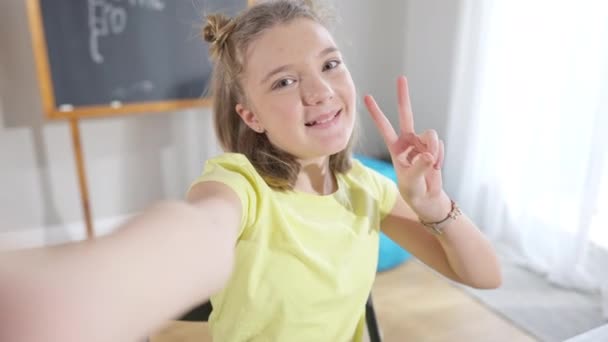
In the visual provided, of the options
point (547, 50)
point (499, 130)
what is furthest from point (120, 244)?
point (499, 130)

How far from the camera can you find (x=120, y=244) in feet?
1.11

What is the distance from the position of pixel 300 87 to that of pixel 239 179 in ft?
0.63

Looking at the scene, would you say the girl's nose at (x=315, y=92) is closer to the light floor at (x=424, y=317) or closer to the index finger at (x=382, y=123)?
the index finger at (x=382, y=123)

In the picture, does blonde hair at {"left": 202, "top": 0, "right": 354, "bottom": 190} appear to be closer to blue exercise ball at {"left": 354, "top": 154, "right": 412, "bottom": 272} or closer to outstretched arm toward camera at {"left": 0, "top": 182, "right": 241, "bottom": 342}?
outstretched arm toward camera at {"left": 0, "top": 182, "right": 241, "bottom": 342}

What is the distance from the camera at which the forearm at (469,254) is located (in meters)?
0.83

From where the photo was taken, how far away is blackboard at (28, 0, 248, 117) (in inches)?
73.9

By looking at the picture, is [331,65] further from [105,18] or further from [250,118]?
[105,18]

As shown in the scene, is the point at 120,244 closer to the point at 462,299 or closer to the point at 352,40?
the point at 462,299

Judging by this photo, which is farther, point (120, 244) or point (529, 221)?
point (529, 221)

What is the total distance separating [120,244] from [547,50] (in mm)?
2008

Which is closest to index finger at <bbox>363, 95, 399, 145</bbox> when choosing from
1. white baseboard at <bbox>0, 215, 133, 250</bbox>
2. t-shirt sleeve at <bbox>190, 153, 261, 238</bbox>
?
t-shirt sleeve at <bbox>190, 153, 261, 238</bbox>

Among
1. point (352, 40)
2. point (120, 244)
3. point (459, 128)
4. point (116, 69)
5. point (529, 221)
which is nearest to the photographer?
point (120, 244)

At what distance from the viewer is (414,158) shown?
0.76 m

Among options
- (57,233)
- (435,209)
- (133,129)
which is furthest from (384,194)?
(57,233)
